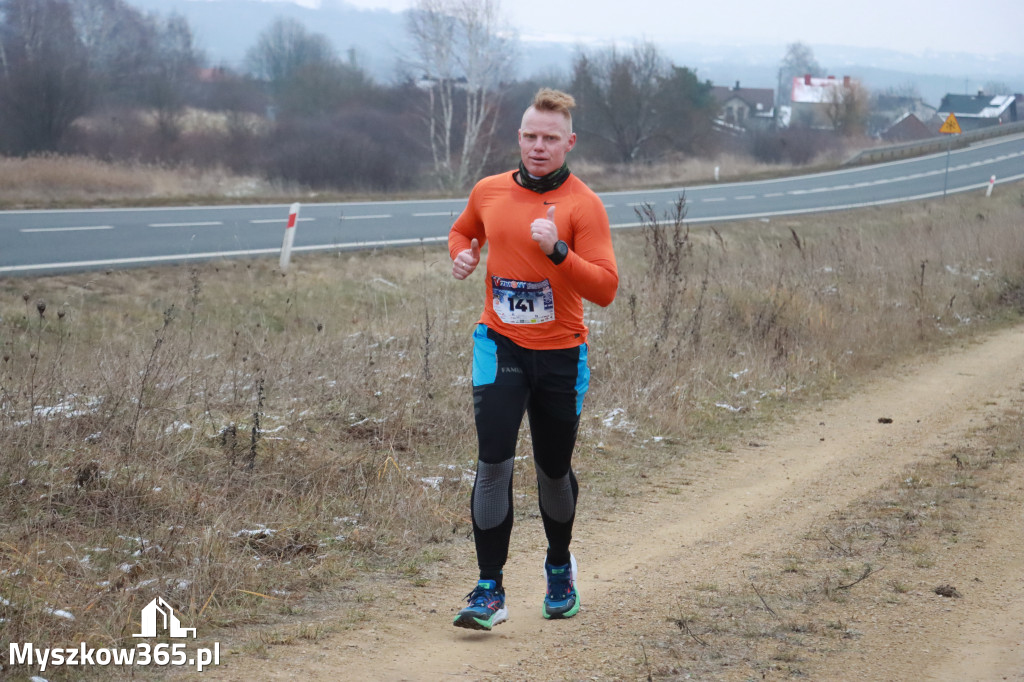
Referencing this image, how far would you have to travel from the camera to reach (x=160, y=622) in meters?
4.00

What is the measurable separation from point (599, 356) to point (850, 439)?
7.39ft

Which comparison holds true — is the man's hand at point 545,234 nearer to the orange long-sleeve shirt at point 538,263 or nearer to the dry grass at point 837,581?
the orange long-sleeve shirt at point 538,263

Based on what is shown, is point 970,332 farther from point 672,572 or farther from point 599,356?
point 672,572

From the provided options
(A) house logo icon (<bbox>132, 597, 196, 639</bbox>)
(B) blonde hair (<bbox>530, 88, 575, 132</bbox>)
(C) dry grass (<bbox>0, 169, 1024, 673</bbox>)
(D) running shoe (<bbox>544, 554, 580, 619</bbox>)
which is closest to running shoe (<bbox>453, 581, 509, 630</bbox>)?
(D) running shoe (<bbox>544, 554, 580, 619</bbox>)

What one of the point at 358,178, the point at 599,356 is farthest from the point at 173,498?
the point at 358,178

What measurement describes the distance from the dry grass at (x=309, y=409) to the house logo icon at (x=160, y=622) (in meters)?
0.07

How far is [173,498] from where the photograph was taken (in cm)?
511

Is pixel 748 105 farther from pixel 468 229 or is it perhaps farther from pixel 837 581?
pixel 468 229

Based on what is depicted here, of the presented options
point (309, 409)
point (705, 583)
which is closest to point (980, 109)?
point (309, 409)

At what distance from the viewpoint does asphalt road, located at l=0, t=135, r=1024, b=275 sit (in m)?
14.9

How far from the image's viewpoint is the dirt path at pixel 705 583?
12.3ft

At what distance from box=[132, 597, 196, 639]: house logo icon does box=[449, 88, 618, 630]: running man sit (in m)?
1.12

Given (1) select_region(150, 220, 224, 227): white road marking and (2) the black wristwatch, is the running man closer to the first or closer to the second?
(2) the black wristwatch
